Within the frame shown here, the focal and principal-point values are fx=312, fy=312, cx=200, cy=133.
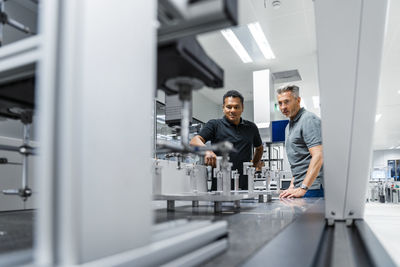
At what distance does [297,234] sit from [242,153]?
1.92 m

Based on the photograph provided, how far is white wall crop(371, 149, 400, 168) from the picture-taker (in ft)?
58.5

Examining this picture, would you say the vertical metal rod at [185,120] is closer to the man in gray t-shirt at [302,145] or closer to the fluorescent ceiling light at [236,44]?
the man in gray t-shirt at [302,145]

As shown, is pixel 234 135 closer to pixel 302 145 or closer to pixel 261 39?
pixel 302 145

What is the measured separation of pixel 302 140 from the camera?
7.44ft

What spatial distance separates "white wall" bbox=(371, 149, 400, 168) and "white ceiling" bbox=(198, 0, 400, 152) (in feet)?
36.4

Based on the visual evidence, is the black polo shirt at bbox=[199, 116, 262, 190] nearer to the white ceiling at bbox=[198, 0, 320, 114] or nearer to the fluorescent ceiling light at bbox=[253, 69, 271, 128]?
the white ceiling at bbox=[198, 0, 320, 114]

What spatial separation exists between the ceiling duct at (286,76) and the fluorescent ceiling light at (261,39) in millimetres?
659

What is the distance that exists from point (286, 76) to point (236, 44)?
5.64 feet

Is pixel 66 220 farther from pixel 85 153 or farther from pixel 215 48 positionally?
pixel 215 48

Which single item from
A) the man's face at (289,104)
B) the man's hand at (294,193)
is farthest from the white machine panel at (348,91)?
the man's face at (289,104)

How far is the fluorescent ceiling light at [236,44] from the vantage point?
4577 millimetres

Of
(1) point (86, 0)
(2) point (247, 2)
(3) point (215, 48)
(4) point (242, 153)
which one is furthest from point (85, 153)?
(3) point (215, 48)

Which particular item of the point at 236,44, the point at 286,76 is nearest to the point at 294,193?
the point at 236,44

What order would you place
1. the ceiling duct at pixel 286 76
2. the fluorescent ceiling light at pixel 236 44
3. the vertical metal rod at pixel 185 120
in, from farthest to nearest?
1. the ceiling duct at pixel 286 76
2. the fluorescent ceiling light at pixel 236 44
3. the vertical metal rod at pixel 185 120
